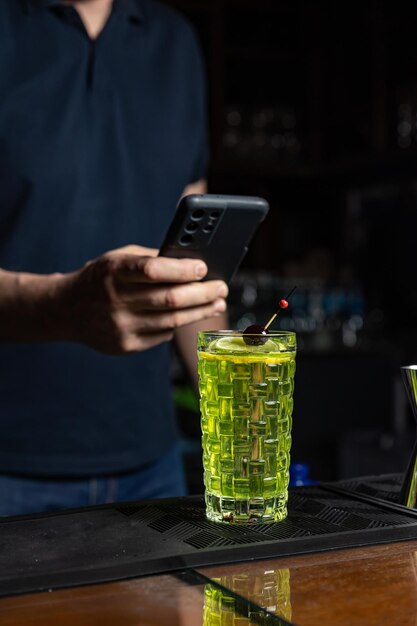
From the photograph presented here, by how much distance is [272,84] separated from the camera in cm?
482

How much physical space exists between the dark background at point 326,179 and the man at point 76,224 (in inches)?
89.4

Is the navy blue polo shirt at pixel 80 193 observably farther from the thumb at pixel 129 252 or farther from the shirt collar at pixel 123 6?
the thumb at pixel 129 252

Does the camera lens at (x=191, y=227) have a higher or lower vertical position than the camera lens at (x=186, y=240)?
higher

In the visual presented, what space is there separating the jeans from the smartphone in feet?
1.45

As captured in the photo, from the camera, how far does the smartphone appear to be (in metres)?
1.11

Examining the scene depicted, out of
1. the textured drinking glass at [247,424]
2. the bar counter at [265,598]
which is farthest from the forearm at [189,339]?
the bar counter at [265,598]

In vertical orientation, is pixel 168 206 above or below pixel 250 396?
above

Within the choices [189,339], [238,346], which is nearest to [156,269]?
[238,346]

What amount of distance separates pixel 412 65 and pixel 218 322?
293 centimetres

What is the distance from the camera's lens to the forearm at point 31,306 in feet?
4.44

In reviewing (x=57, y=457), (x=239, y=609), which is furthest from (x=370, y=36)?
(x=239, y=609)

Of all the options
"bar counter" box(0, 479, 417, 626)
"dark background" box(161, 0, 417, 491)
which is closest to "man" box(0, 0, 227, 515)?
"bar counter" box(0, 479, 417, 626)

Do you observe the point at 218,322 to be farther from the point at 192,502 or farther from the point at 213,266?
the point at 192,502

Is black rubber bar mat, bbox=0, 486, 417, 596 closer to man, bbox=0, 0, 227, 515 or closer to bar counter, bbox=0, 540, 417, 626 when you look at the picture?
bar counter, bbox=0, 540, 417, 626
